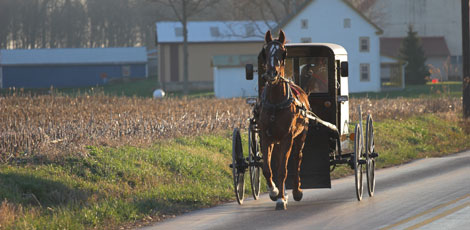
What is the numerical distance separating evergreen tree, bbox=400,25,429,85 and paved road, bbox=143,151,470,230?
59248 mm

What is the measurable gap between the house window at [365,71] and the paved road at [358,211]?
5309 cm

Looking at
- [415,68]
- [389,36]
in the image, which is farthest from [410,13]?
[415,68]

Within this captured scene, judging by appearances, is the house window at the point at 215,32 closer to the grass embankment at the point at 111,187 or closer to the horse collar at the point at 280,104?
the grass embankment at the point at 111,187

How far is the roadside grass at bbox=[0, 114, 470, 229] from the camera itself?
37.3 ft

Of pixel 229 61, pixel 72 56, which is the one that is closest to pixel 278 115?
pixel 229 61

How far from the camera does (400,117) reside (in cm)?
2930

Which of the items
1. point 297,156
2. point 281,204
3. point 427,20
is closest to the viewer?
point 281,204

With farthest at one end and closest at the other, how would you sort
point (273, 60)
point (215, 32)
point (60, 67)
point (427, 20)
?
point (60, 67), point (427, 20), point (215, 32), point (273, 60)

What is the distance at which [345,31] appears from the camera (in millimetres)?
68812

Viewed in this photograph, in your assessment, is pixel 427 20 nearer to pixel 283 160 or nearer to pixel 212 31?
pixel 212 31

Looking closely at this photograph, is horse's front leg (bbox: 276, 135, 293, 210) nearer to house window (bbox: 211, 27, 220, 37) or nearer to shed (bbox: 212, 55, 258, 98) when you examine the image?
shed (bbox: 212, 55, 258, 98)

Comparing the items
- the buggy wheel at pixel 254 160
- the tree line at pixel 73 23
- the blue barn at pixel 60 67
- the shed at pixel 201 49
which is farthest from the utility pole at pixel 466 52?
the tree line at pixel 73 23

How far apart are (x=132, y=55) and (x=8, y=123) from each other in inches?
3105

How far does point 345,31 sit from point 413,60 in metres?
9.33
